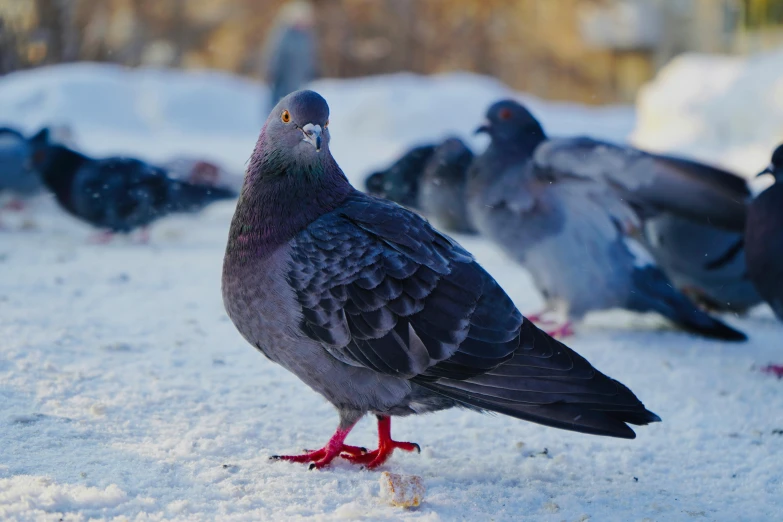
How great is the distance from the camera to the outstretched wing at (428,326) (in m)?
2.34

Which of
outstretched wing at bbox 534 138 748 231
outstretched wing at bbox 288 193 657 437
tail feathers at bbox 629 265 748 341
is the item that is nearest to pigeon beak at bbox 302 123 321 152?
outstretched wing at bbox 288 193 657 437

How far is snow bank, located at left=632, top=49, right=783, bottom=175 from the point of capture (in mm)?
11391

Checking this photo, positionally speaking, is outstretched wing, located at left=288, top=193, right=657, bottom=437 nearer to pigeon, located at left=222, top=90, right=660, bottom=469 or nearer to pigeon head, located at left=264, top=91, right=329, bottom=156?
pigeon, located at left=222, top=90, right=660, bottom=469

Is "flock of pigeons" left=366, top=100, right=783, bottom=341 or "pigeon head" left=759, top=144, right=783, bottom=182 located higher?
"pigeon head" left=759, top=144, right=783, bottom=182

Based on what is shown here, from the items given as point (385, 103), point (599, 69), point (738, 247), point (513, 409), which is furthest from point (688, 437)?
point (599, 69)

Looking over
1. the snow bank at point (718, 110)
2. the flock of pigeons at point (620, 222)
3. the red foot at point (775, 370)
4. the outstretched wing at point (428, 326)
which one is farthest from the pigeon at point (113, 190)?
the snow bank at point (718, 110)

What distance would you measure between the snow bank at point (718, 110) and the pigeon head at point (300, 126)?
884cm

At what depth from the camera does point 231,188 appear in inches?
270

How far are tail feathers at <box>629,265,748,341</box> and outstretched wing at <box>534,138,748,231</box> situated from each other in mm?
332

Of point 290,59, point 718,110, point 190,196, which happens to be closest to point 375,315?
point 190,196

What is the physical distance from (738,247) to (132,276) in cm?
325

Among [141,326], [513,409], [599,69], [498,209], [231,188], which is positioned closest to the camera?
[513,409]

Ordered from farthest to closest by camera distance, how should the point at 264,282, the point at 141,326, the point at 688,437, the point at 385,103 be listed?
the point at 385,103 → the point at 141,326 → the point at 688,437 → the point at 264,282

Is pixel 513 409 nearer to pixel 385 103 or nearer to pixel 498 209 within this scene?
pixel 498 209
